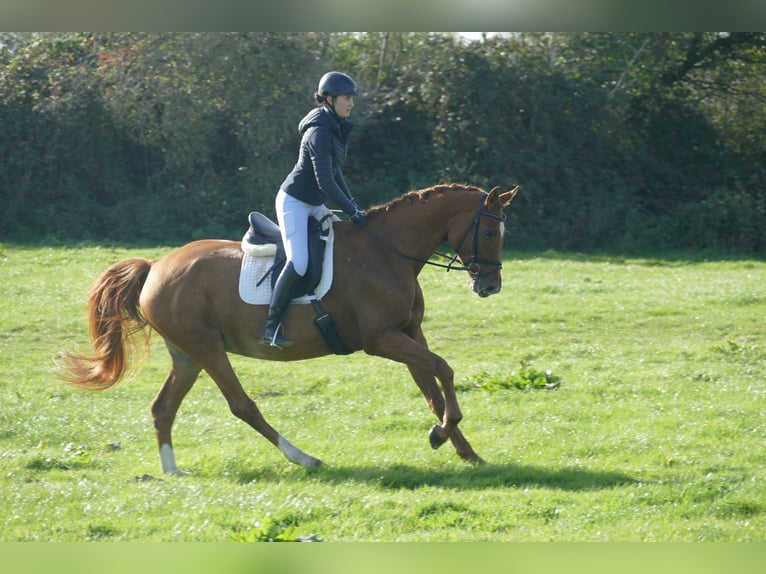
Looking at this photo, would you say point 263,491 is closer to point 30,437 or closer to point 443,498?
point 443,498

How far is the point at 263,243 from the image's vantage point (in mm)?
8477

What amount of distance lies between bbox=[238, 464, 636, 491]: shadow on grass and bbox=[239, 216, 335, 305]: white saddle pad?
1524mm

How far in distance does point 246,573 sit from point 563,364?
8.19 meters

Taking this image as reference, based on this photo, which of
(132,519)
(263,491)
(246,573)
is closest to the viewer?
(246,573)

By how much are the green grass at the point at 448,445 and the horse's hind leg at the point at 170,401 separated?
206 millimetres

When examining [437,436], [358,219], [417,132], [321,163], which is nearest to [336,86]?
[321,163]

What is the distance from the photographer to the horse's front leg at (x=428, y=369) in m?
7.82

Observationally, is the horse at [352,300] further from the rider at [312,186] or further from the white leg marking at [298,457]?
the rider at [312,186]

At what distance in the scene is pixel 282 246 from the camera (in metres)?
8.37

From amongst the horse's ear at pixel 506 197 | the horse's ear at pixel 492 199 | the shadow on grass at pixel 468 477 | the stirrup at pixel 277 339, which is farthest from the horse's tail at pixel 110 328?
the horse's ear at pixel 506 197

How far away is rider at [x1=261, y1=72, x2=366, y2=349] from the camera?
793 centimetres

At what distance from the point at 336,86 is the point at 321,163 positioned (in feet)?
2.19

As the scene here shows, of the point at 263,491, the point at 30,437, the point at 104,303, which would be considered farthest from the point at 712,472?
the point at 30,437

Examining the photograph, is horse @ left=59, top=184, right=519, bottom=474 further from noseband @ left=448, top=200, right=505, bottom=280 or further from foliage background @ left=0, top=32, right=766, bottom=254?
foliage background @ left=0, top=32, right=766, bottom=254
